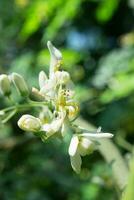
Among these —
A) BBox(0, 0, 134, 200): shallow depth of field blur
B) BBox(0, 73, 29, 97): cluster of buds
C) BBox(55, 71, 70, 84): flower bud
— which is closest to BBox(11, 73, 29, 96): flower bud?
BBox(0, 73, 29, 97): cluster of buds

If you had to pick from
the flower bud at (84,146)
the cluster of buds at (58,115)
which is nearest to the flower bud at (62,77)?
the cluster of buds at (58,115)

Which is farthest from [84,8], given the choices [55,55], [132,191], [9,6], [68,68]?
[132,191]

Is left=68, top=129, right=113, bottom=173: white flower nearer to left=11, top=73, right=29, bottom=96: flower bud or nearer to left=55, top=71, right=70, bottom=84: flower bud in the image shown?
left=55, top=71, right=70, bottom=84: flower bud

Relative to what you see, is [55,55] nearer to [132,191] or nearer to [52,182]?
[132,191]

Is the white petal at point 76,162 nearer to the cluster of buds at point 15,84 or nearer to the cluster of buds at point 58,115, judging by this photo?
the cluster of buds at point 58,115

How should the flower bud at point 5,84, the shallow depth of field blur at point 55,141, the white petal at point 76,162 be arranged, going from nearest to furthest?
the white petal at point 76,162
the flower bud at point 5,84
the shallow depth of field blur at point 55,141

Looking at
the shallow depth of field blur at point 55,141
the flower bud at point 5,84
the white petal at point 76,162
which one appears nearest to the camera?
the white petal at point 76,162
